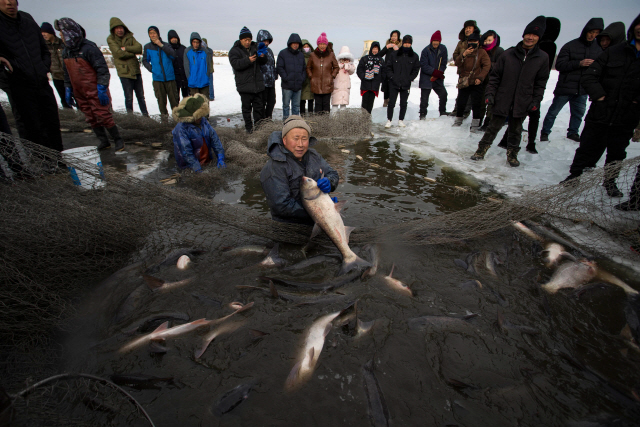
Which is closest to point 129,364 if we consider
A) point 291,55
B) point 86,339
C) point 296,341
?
point 86,339

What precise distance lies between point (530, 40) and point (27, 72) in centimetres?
950

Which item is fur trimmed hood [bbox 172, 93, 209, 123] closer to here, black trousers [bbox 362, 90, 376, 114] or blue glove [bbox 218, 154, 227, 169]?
blue glove [bbox 218, 154, 227, 169]

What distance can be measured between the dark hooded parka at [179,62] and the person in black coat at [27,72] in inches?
183

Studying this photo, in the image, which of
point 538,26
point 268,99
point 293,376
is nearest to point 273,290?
point 293,376

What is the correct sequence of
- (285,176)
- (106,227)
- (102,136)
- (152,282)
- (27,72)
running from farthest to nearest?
(102,136)
(27,72)
(285,176)
(106,227)
(152,282)

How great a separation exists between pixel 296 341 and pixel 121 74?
33.3 ft

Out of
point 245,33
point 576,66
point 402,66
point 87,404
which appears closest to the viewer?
point 87,404

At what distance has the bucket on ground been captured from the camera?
332 cm

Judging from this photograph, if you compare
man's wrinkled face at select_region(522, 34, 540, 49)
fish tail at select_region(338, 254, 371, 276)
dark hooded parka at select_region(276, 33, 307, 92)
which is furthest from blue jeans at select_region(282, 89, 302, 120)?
fish tail at select_region(338, 254, 371, 276)

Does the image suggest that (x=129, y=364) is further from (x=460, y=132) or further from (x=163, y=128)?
(x=460, y=132)

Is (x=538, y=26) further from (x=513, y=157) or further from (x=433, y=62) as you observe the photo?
(x=433, y=62)

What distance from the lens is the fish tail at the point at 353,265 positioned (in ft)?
12.1

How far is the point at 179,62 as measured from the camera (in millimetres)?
10008

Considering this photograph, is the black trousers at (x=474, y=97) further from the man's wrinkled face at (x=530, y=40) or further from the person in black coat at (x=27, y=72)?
the person in black coat at (x=27, y=72)
